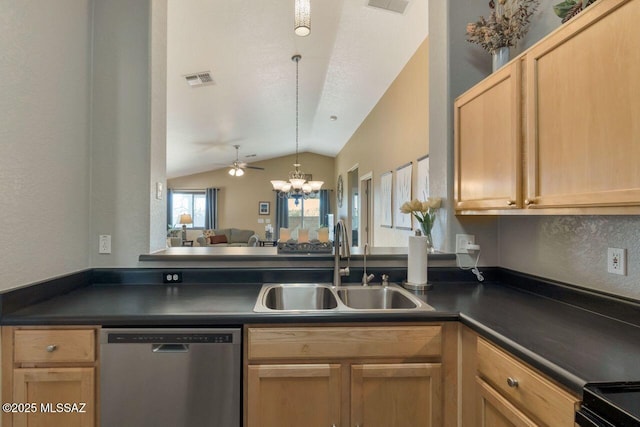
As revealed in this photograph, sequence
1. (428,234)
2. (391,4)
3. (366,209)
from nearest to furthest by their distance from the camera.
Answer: (428,234) < (391,4) < (366,209)

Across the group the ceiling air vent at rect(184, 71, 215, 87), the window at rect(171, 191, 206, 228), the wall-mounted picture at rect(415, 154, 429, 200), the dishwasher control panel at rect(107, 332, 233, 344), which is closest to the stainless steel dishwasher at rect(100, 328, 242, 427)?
the dishwasher control panel at rect(107, 332, 233, 344)

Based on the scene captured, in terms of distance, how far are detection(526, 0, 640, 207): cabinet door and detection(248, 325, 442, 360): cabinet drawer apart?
0.73 metres

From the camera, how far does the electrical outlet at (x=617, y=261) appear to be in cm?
123

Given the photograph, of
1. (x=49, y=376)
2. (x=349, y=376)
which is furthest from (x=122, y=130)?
(x=349, y=376)

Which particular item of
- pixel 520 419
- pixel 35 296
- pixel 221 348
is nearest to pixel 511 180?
pixel 520 419

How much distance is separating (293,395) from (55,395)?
96 centimetres

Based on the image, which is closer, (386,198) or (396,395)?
(396,395)

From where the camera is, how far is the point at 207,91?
417 cm

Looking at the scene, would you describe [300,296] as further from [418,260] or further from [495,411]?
[495,411]

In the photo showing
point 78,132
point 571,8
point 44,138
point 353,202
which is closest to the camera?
point 571,8

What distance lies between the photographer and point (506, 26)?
163 centimetres

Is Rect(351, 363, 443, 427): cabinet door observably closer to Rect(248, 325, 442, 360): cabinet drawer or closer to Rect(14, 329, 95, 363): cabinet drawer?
Rect(248, 325, 442, 360): cabinet drawer

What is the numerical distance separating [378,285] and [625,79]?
1.36 m

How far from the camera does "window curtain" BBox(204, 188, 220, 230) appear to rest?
396 inches
